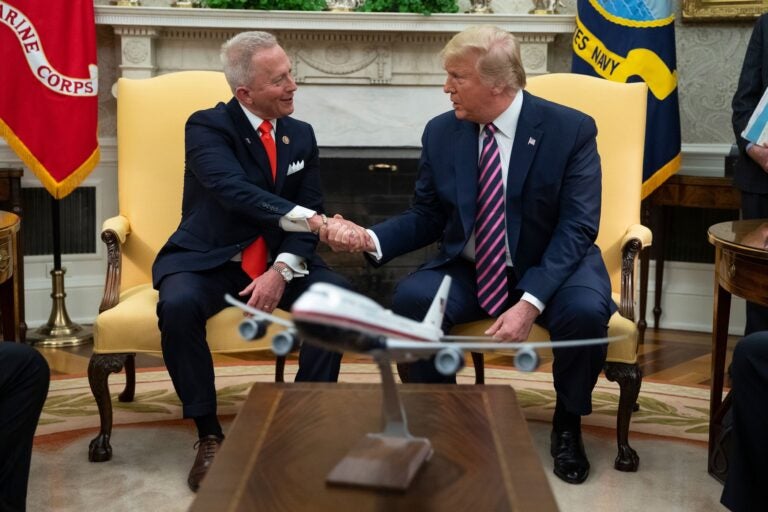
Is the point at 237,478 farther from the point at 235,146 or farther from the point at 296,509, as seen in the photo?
the point at 235,146

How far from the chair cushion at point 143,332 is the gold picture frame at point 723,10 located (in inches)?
127

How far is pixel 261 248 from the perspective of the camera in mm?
3496

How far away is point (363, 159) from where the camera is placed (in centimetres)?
534

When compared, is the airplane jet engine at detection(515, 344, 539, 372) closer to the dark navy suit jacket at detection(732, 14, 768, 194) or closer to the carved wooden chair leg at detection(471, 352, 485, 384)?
the carved wooden chair leg at detection(471, 352, 485, 384)

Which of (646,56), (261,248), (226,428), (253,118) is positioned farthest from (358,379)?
(646,56)

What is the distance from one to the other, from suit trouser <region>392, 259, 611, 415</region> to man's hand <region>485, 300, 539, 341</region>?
3.8 inches

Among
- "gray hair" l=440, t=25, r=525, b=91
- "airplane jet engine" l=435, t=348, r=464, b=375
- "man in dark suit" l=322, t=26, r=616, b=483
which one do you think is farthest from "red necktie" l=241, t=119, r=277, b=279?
"airplane jet engine" l=435, t=348, r=464, b=375

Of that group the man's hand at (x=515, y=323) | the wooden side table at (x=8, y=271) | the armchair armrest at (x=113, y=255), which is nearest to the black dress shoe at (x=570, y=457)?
the man's hand at (x=515, y=323)

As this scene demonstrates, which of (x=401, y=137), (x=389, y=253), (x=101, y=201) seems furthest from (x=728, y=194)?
(x=101, y=201)

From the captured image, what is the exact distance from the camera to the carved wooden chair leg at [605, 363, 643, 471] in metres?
3.34

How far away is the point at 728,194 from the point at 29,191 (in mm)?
3481

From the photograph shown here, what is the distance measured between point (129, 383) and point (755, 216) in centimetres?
255

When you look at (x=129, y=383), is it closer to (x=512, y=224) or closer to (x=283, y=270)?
(x=283, y=270)

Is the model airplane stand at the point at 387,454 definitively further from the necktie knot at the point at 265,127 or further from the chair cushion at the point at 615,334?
the necktie knot at the point at 265,127
